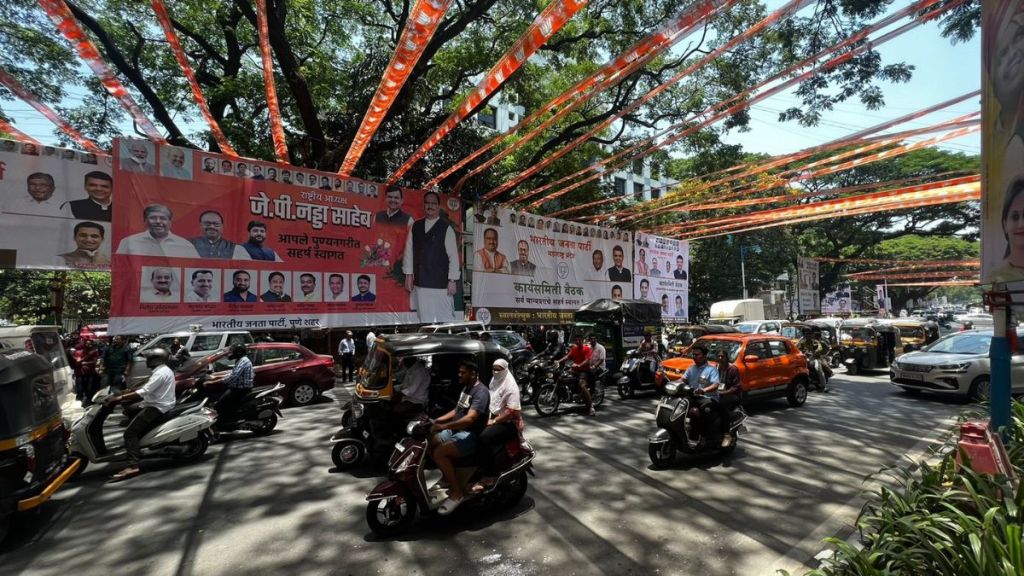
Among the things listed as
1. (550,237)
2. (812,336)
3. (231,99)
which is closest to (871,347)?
(812,336)

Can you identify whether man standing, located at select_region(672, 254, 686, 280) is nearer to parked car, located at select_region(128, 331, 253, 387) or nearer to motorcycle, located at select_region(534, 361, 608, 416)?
motorcycle, located at select_region(534, 361, 608, 416)

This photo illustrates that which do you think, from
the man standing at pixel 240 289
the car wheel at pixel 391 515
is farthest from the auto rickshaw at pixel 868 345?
the man standing at pixel 240 289

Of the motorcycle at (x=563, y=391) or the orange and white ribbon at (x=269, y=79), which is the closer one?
the orange and white ribbon at (x=269, y=79)

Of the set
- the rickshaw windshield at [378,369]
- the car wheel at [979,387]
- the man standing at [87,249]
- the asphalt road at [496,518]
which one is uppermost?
the man standing at [87,249]

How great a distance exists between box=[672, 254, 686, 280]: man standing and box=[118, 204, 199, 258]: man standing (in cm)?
1522

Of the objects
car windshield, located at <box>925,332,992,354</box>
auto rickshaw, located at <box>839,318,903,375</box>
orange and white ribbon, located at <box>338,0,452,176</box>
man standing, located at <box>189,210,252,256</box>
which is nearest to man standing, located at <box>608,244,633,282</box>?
auto rickshaw, located at <box>839,318,903,375</box>

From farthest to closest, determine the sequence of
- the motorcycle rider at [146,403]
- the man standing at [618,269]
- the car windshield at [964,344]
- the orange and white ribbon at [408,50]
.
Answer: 1. the man standing at [618,269]
2. the car windshield at [964,344]
3. the motorcycle rider at [146,403]
4. the orange and white ribbon at [408,50]

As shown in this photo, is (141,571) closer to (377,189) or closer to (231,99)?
(377,189)

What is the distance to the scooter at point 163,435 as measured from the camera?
6020 millimetres

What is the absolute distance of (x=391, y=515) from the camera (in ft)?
14.1

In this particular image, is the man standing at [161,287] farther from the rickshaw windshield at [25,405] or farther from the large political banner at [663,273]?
the large political banner at [663,273]

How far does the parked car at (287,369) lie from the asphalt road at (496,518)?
2846 mm

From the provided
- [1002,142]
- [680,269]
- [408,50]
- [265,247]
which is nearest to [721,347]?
[1002,142]

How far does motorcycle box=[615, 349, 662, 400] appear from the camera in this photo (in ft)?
36.9
